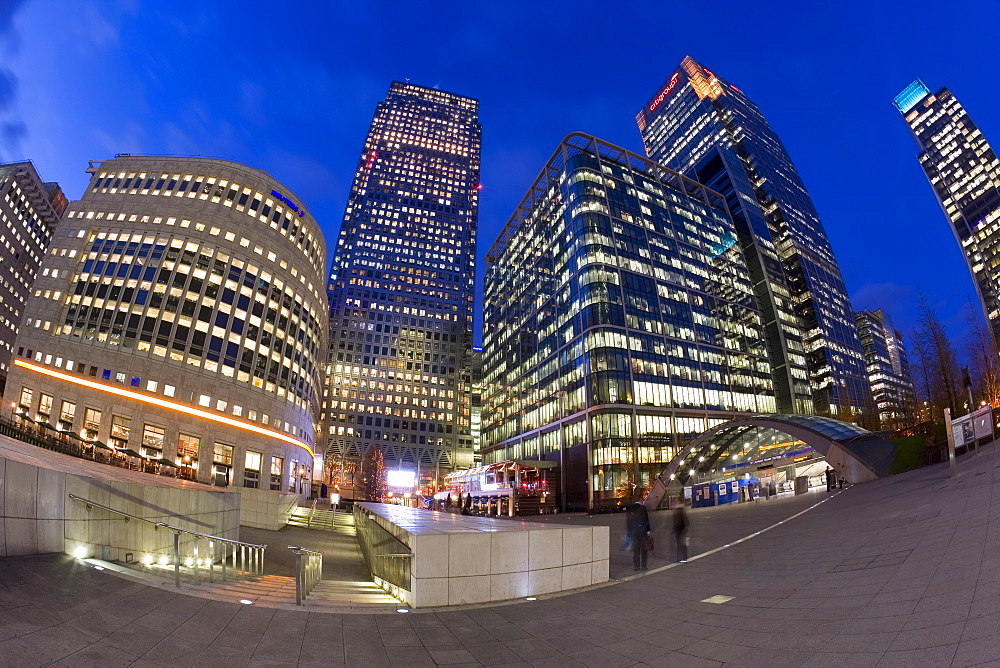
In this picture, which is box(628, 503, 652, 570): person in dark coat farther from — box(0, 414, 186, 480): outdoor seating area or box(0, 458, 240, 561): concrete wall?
box(0, 414, 186, 480): outdoor seating area

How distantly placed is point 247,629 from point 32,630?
7.33 feet

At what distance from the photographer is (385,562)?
38.7ft

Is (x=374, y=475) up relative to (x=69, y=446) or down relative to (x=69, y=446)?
down

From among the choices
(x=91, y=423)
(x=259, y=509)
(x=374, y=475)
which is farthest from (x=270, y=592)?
(x=374, y=475)

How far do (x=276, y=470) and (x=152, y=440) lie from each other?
15.7 meters

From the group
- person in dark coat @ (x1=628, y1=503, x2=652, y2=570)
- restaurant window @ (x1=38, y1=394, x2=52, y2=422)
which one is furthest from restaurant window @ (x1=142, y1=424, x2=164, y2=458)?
person in dark coat @ (x1=628, y1=503, x2=652, y2=570)

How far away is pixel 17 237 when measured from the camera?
345 ft

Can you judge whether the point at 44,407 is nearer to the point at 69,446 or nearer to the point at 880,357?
the point at 69,446

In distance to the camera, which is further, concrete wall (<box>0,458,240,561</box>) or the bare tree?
the bare tree

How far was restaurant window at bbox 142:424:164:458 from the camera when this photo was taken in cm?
4980

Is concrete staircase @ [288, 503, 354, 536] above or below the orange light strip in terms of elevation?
below

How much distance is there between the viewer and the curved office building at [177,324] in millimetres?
50344

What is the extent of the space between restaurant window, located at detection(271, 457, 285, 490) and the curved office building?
0.73 ft

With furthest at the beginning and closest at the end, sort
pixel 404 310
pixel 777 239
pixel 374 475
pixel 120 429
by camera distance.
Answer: pixel 404 310 < pixel 777 239 < pixel 374 475 < pixel 120 429
